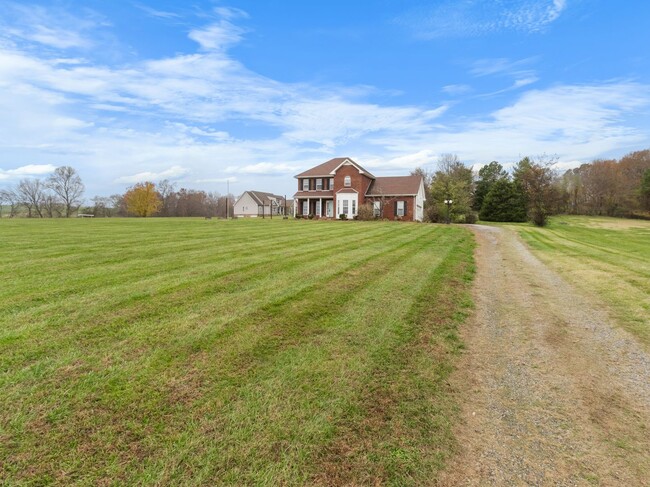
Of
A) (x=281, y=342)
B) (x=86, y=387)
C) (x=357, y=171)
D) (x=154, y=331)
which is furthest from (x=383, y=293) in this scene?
(x=357, y=171)

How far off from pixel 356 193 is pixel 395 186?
17.2 ft

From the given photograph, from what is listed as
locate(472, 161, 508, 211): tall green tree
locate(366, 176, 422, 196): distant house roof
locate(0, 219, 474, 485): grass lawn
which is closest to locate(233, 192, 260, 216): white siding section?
locate(366, 176, 422, 196): distant house roof

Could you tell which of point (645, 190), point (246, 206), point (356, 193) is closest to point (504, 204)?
point (356, 193)

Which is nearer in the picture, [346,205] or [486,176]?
[346,205]

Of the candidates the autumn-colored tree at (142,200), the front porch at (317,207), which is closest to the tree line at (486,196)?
Result: the autumn-colored tree at (142,200)

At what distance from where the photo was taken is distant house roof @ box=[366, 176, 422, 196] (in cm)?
3709

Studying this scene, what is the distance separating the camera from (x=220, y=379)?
3146 mm

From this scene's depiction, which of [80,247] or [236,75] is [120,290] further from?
[236,75]

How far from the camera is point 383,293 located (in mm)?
6426

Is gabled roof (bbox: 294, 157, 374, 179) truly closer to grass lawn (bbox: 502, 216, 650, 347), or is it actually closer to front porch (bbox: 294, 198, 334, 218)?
front porch (bbox: 294, 198, 334, 218)

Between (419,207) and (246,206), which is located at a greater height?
(246,206)

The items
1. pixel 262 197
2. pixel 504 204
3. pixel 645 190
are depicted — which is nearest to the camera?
pixel 504 204

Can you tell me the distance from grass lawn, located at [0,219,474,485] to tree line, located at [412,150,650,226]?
1256 inches

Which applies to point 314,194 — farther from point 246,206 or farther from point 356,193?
point 246,206
